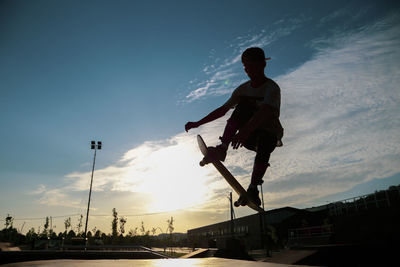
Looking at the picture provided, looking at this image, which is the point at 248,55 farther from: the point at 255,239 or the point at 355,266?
the point at 255,239

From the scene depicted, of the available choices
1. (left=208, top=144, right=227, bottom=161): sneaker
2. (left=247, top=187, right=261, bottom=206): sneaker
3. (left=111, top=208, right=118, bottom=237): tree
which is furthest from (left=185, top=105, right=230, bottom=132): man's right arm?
(left=111, top=208, right=118, bottom=237): tree

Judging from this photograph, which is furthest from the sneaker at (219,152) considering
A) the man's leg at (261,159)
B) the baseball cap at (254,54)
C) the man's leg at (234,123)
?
the baseball cap at (254,54)

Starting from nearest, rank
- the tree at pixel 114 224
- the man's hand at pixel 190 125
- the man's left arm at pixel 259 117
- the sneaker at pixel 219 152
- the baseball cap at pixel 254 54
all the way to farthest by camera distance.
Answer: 1. the man's left arm at pixel 259 117
2. the baseball cap at pixel 254 54
3. the sneaker at pixel 219 152
4. the man's hand at pixel 190 125
5. the tree at pixel 114 224

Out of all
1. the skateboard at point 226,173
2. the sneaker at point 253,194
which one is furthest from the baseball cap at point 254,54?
the sneaker at point 253,194

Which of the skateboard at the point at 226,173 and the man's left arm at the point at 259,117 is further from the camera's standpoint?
the skateboard at the point at 226,173

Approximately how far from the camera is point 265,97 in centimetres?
292

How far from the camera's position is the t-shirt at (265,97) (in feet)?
9.55

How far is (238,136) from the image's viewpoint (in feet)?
9.90

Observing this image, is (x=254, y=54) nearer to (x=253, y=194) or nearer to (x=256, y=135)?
(x=256, y=135)

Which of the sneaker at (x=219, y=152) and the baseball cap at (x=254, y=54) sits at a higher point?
the baseball cap at (x=254, y=54)

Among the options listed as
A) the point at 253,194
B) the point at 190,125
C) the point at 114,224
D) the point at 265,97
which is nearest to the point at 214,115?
the point at 190,125

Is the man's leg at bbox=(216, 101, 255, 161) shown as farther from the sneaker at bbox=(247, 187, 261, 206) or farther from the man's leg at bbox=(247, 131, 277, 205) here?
the sneaker at bbox=(247, 187, 261, 206)

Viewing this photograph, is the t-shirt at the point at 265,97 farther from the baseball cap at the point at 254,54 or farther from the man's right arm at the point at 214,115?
the baseball cap at the point at 254,54

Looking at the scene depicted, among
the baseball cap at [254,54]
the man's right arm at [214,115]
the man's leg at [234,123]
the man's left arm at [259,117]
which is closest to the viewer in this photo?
the man's left arm at [259,117]
